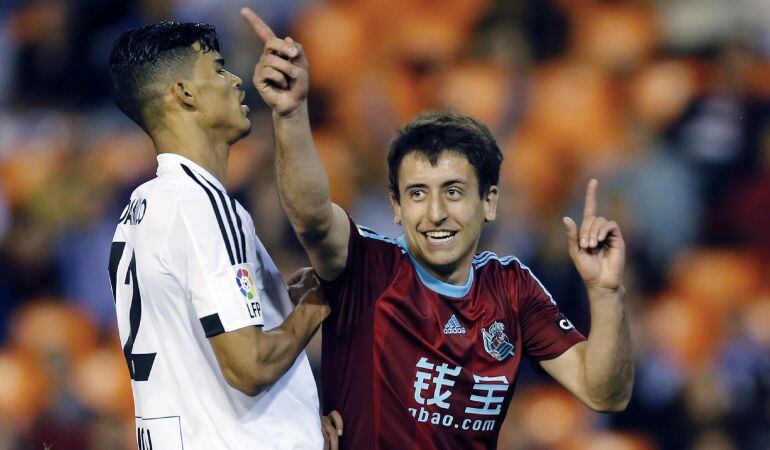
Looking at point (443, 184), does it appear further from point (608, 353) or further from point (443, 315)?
point (608, 353)

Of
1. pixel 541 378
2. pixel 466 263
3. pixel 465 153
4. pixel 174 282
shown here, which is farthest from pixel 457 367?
pixel 541 378

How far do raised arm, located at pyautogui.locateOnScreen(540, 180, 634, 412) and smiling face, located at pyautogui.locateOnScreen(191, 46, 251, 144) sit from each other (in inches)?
39.5

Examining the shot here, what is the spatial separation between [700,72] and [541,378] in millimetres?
2182

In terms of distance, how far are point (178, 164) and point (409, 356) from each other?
85 cm

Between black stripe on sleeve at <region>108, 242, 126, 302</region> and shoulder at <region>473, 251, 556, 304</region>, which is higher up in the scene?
black stripe on sleeve at <region>108, 242, 126, 302</region>

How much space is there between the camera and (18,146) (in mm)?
6035

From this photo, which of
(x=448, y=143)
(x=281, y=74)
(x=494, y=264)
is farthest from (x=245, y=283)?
(x=494, y=264)

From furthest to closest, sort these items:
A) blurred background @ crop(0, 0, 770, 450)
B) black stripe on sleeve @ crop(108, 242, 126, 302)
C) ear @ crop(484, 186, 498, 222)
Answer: blurred background @ crop(0, 0, 770, 450) → ear @ crop(484, 186, 498, 222) → black stripe on sleeve @ crop(108, 242, 126, 302)

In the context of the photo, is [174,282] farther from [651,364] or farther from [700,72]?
[700,72]

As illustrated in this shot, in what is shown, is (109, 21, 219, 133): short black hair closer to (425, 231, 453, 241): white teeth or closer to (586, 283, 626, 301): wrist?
(425, 231, 453, 241): white teeth

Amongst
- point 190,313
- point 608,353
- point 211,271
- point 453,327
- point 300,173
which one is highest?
point 300,173

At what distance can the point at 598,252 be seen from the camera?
2891 mm

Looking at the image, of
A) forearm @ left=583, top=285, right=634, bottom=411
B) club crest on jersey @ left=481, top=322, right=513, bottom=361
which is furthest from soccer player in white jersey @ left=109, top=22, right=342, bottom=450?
forearm @ left=583, top=285, right=634, bottom=411

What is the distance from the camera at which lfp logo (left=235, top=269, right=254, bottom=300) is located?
2.42m
